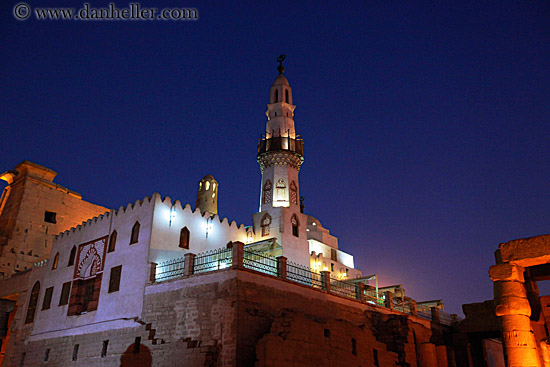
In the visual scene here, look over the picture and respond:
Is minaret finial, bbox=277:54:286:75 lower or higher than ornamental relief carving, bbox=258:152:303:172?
higher

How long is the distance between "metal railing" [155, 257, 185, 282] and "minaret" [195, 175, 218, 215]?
846 centimetres

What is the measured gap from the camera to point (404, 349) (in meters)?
19.7

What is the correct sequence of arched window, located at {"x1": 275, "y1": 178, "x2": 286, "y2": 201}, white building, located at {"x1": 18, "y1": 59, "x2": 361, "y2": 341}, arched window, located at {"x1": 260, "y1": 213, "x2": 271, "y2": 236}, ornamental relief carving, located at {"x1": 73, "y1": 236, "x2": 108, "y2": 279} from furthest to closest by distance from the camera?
1. arched window, located at {"x1": 275, "y1": 178, "x2": 286, "y2": 201}
2. arched window, located at {"x1": 260, "y1": 213, "x2": 271, "y2": 236}
3. ornamental relief carving, located at {"x1": 73, "y1": 236, "x2": 108, "y2": 279}
4. white building, located at {"x1": 18, "y1": 59, "x2": 361, "y2": 341}

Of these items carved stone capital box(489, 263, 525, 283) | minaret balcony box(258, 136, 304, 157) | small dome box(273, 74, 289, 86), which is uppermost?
small dome box(273, 74, 289, 86)

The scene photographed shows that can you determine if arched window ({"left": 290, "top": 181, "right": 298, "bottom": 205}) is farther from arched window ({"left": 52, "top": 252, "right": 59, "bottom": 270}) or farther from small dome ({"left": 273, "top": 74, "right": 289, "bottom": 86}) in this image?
arched window ({"left": 52, "top": 252, "right": 59, "bottom": 270})

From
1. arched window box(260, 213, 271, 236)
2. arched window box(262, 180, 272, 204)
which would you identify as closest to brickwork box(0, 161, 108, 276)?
arched window box(262, 180, 272, 204)

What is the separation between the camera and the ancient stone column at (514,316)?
488 inches

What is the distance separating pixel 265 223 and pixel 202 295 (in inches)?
452

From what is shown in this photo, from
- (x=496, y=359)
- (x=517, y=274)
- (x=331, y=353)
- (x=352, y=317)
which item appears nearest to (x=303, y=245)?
(x=352, y=317)

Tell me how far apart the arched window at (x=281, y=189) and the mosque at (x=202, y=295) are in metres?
0.06

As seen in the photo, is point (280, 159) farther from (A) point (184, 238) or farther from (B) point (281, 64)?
(A) point (184, 238)

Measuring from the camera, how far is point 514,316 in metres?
12.7

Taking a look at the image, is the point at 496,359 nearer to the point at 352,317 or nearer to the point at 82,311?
the point at 352,317

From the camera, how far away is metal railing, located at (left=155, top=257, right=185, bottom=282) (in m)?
18.9
